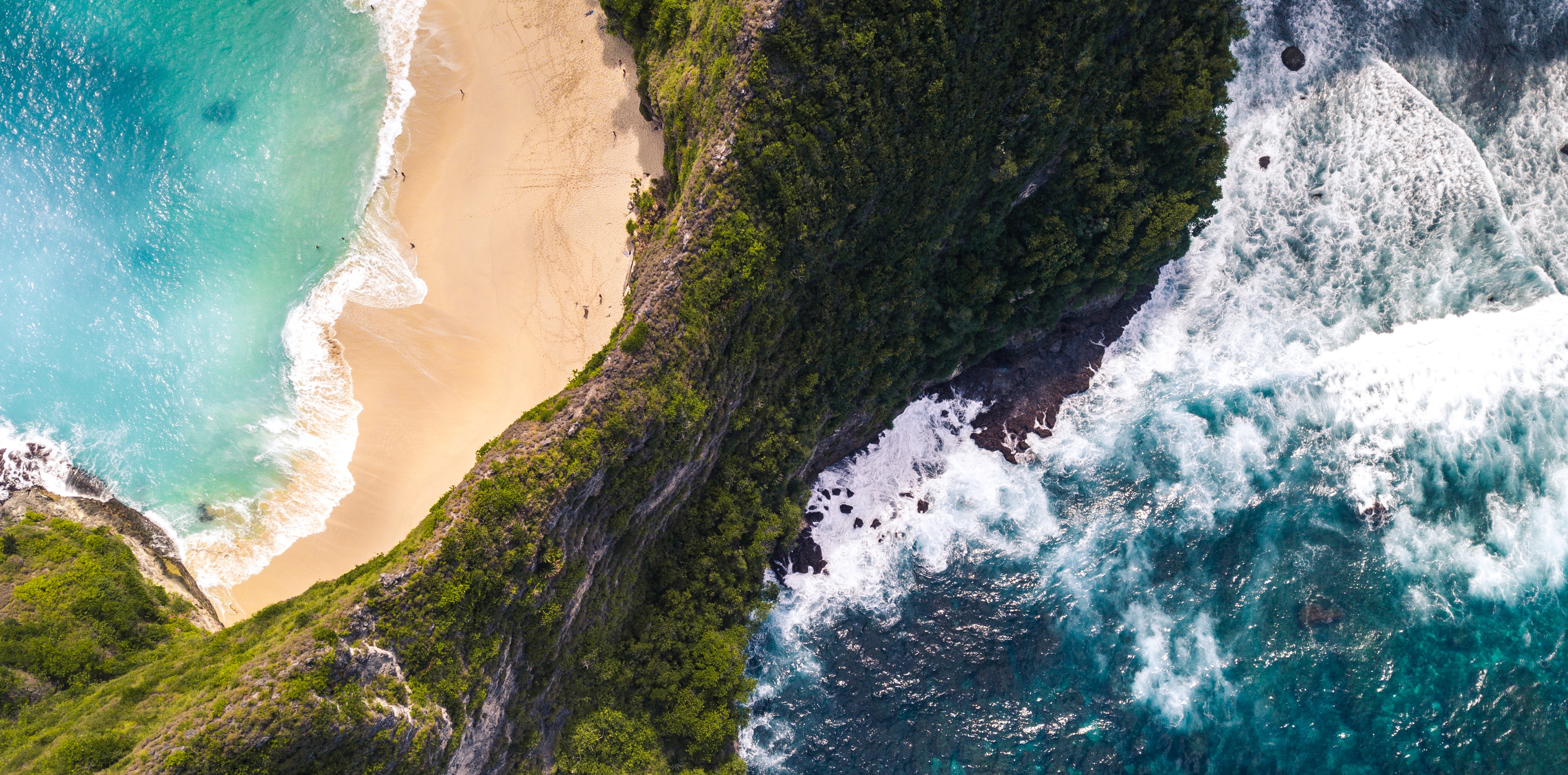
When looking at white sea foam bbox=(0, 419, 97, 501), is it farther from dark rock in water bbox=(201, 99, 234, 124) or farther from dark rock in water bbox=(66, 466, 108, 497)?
dark rock in water bbox=(201, 99, 234, 124)

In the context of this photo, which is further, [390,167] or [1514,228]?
[1514,228]

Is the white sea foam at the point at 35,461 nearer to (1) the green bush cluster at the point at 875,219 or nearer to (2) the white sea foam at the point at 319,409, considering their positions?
(2) the white sea foam at the point at 319,409

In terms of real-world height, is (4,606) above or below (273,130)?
below

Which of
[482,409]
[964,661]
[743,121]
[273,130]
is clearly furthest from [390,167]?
[964,661]

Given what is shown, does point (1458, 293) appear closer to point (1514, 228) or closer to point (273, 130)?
point (1514, 228)

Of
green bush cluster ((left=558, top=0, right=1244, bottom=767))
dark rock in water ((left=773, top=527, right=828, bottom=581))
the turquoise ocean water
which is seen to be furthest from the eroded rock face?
the turquoise ocean water

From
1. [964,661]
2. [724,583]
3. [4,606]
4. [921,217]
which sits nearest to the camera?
[4,606]

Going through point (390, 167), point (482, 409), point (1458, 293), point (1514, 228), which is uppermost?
point (390, 167)
